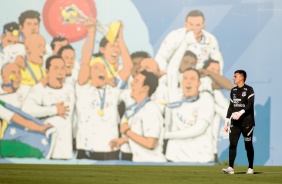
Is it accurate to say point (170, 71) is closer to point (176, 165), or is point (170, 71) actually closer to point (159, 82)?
point (159, 82)

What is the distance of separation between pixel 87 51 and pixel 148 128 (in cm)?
279

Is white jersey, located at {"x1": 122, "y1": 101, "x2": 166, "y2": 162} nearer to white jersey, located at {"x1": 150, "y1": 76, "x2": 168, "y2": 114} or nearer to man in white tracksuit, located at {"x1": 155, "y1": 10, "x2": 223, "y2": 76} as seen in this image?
white jersey, located at {"x1": 150, "y1": 76, "x2": 168, "y2": 114}

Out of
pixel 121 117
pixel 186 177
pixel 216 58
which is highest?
pixel 216 58

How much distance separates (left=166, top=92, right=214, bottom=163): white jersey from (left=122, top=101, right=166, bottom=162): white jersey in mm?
268

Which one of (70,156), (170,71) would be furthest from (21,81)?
(170,71)

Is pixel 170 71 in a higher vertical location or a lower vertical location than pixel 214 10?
lower

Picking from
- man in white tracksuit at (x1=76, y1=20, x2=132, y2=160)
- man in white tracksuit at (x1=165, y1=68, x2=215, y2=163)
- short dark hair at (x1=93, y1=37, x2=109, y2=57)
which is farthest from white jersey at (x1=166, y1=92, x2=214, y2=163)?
short dark hair at (x1=93, y1=37, x2=109, y2=57)

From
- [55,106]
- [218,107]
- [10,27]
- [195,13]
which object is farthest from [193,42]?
[10,27]

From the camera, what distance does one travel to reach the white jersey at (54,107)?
87.2 ft

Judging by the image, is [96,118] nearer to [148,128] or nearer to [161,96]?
[148,128]

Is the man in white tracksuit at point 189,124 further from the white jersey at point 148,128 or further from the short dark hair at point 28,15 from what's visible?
the short dark hair at point 28,15

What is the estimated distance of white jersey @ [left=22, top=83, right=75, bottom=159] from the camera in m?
26.6

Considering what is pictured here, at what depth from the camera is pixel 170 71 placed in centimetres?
2662

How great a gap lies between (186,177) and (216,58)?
362 inches
